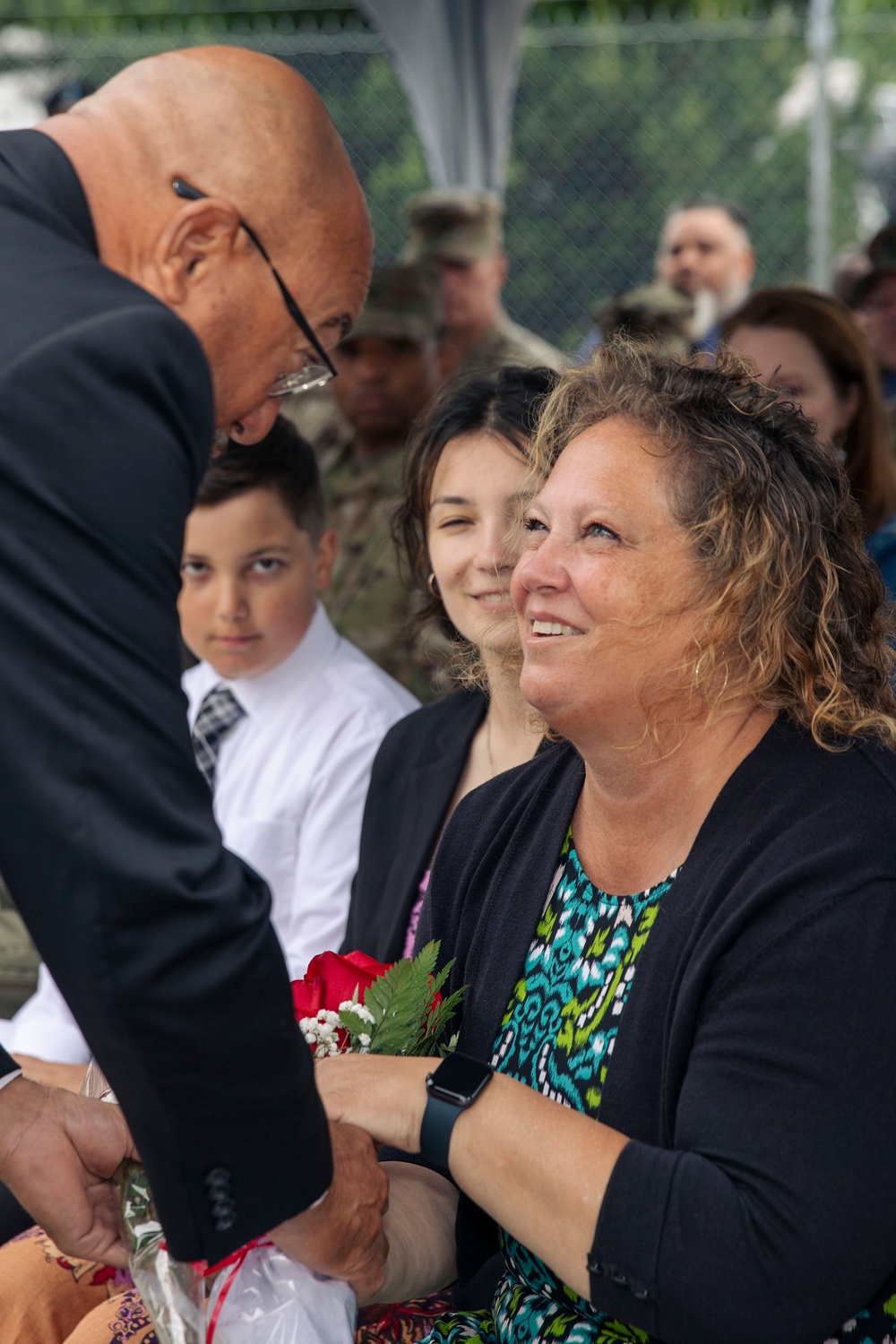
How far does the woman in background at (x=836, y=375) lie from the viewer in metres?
4.04

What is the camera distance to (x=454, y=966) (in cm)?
211

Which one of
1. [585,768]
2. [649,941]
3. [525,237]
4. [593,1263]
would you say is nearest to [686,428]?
[585,768]

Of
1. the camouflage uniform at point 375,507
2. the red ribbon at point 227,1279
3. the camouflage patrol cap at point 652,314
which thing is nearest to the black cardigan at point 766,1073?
the red ribbon at point 227,1279

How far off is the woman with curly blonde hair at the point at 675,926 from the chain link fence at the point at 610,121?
5.97 meters

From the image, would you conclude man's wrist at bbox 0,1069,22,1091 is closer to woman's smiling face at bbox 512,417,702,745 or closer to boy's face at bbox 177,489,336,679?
woman's smiling face at bbox 512,417,702,745

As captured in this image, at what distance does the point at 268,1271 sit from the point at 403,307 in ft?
14.1

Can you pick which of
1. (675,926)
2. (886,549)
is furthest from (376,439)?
(675,926)

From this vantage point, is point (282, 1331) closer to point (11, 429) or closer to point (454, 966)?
point (454, 966)

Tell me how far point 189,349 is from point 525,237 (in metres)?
7.55

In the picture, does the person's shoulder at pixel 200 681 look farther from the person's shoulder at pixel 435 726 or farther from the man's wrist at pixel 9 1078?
the man's wrist at pixel 9 1078

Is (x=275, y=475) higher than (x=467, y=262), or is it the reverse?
(x=467, y=262)

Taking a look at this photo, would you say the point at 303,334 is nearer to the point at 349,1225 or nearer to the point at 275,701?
the point at 349,1225

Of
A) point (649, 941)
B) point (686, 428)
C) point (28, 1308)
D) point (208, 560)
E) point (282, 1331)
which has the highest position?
point (686, 428)

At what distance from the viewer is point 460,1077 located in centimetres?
171
